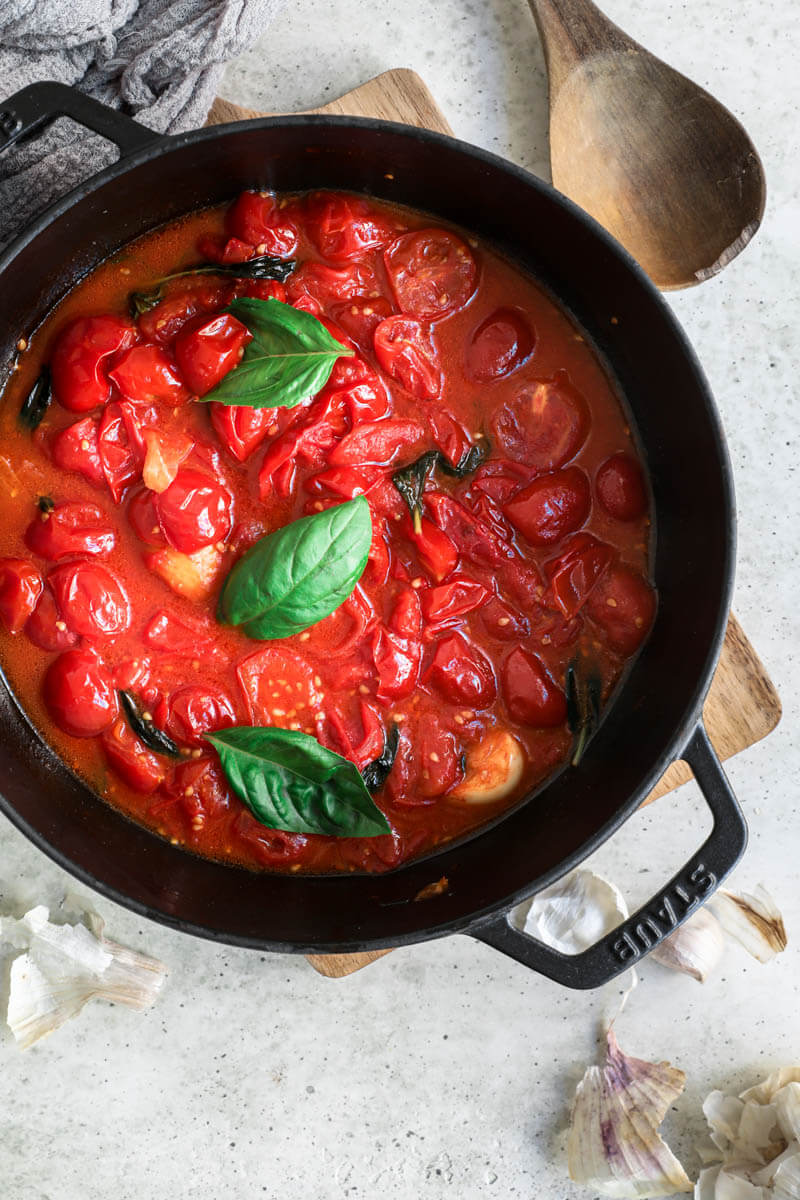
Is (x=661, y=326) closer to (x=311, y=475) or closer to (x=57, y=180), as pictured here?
(x=311, y=475)

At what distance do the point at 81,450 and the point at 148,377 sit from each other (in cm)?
25

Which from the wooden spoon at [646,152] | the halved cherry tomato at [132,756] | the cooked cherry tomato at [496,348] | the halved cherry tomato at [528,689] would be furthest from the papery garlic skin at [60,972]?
the wooden spoon at [646,152]

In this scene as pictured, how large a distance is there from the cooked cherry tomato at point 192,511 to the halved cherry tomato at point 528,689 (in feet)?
2.79

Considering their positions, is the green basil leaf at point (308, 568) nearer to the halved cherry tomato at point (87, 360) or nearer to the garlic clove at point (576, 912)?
the halved cherry tomato at point (87, 360)

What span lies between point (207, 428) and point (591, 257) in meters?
1.11

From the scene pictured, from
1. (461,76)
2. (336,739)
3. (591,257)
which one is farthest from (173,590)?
(461,76)

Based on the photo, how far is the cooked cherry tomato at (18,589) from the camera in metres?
2.70

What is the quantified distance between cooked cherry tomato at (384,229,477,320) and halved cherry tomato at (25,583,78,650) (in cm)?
120

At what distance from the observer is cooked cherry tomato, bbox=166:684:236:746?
108 inches

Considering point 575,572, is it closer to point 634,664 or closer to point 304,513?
point 634,664

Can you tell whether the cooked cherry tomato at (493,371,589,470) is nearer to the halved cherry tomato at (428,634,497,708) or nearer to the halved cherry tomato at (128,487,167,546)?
the halved cherry tomato at (428,634,497,708)

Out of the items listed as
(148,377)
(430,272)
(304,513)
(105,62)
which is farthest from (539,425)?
(105,62)

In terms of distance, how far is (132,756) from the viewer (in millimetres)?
2789

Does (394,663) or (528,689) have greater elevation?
(394,663)
